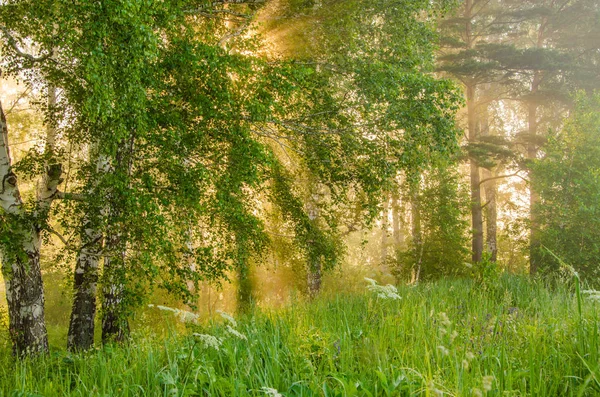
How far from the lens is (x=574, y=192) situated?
595 inches

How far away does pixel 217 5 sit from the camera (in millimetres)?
9883

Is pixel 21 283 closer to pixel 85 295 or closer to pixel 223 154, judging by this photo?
pixel 85 295

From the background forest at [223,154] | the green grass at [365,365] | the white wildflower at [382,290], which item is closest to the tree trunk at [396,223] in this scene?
the background forest at [223,154]

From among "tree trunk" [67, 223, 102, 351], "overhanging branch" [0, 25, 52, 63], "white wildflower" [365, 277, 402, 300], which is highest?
"overhanging branch" [0, 25, 52, 63]

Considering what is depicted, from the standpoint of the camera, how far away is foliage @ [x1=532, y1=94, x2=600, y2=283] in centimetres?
1441

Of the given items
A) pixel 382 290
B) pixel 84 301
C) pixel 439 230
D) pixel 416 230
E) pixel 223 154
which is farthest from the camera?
pixel 416 230

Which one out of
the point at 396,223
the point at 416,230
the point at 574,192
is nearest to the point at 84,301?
the point at 416,230

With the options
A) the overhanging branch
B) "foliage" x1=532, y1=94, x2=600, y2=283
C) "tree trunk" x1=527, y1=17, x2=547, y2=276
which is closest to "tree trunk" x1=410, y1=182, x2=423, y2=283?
"tree trunk" x1=527, y1=17, x2=547, y2=276

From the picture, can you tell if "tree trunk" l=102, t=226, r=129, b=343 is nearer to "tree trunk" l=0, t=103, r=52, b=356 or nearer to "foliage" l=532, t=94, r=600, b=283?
"tree trunk" l=0, t=103, r=52, b=356

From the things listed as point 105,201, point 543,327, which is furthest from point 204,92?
point 543,327

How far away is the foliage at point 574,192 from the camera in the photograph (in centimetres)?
1441

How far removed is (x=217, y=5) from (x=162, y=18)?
3.58 metres

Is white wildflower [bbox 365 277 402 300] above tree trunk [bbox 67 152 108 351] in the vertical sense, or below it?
above

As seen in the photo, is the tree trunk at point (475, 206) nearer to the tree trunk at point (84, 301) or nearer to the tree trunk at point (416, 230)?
the tree trunk at point (416, 230)
